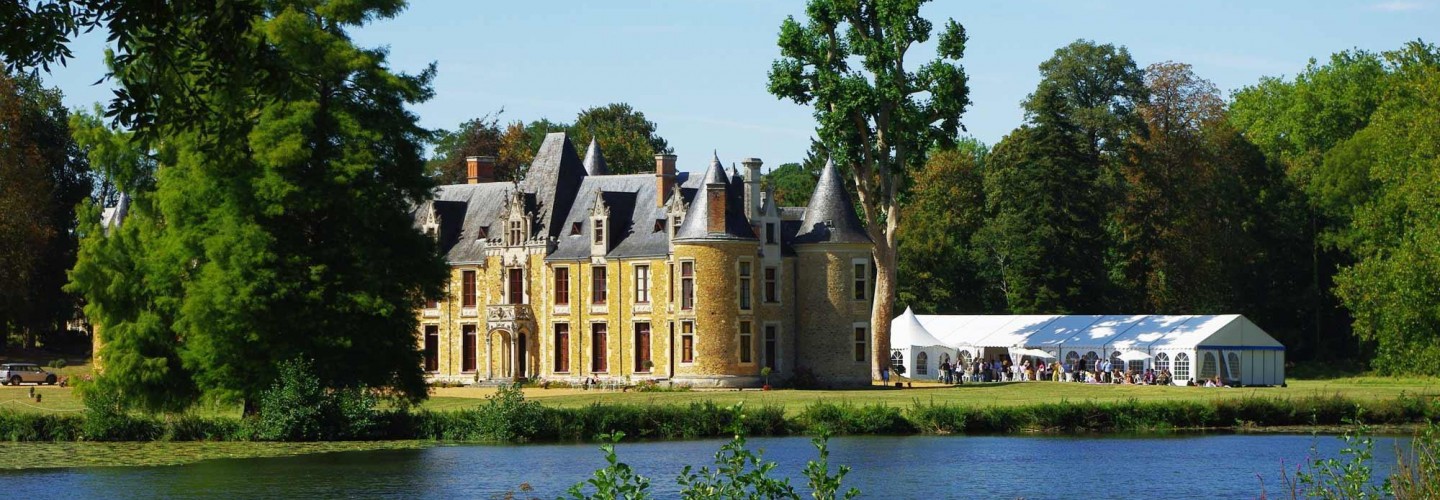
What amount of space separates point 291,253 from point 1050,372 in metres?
25.2

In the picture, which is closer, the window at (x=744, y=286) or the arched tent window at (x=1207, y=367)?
the window at (x=744, y=286)

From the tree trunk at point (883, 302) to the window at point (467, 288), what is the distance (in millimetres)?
10774

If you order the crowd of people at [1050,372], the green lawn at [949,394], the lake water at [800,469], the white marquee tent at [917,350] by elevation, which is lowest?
the lake water at [800,469]

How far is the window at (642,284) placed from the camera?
1804 inches

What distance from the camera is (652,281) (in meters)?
45.5

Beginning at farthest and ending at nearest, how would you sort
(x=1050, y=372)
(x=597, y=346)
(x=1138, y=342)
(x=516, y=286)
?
(x=1050, y=372) → (x=516, y=286) → (x=1138, y=342) → (x=597, y=346)

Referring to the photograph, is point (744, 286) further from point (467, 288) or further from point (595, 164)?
point (467, 288)

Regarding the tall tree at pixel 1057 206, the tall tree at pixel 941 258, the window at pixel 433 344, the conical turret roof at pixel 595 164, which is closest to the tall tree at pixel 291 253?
the window at pixel 433 344

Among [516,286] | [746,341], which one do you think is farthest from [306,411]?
[516,286]

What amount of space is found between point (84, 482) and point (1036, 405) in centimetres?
1689

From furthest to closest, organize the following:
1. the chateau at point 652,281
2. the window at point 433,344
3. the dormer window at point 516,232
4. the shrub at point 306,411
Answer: the window at point 433,344 < the dormer window at point 516,232 < the chateau at point 652,281 < the shrub at point 306,411

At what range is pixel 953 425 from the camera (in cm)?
3183

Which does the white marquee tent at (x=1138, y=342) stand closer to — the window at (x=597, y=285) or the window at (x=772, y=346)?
the window at (x=772, y=346)

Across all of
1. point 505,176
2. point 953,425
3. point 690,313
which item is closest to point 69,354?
point 505,176
